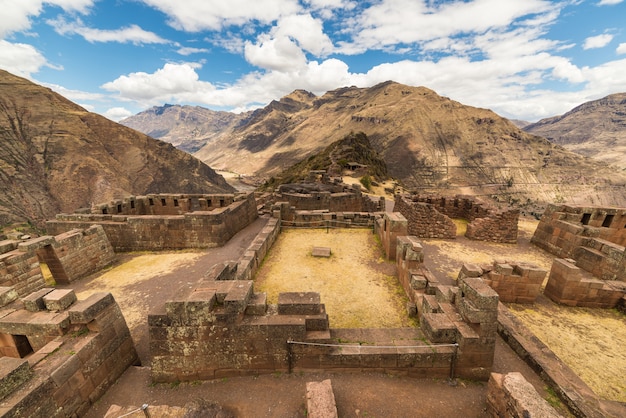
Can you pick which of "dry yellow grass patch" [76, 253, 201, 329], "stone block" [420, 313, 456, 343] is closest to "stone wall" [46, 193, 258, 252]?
"dry yellow grass patch" [76, 253, 201, 329]

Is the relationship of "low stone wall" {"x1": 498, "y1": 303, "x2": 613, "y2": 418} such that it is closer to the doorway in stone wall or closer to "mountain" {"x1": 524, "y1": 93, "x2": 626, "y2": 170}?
the doorway in stone wall

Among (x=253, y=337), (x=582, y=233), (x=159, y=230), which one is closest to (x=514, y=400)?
(x=253, y=337)

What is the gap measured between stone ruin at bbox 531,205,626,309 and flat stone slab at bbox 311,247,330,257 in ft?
29.7

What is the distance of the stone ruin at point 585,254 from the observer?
925cm

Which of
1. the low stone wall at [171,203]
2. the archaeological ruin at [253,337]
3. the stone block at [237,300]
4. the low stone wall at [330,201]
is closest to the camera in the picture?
the archaeological ruin at [253,337]

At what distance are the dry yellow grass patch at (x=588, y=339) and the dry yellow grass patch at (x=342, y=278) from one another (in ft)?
14.6

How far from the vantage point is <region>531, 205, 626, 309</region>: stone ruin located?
9.25 m

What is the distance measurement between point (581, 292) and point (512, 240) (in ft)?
20.5

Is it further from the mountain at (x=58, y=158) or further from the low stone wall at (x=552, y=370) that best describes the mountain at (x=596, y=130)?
the mountain at (x=58, y=158)

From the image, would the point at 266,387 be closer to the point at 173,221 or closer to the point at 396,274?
the point at 396,274

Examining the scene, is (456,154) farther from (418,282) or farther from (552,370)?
(552,370)

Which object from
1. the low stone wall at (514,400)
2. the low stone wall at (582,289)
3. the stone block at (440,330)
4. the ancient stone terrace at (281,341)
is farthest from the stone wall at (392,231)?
the low stone wall at (514,400)

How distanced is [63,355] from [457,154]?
361 ft

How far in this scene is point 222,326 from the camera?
5.66 m
